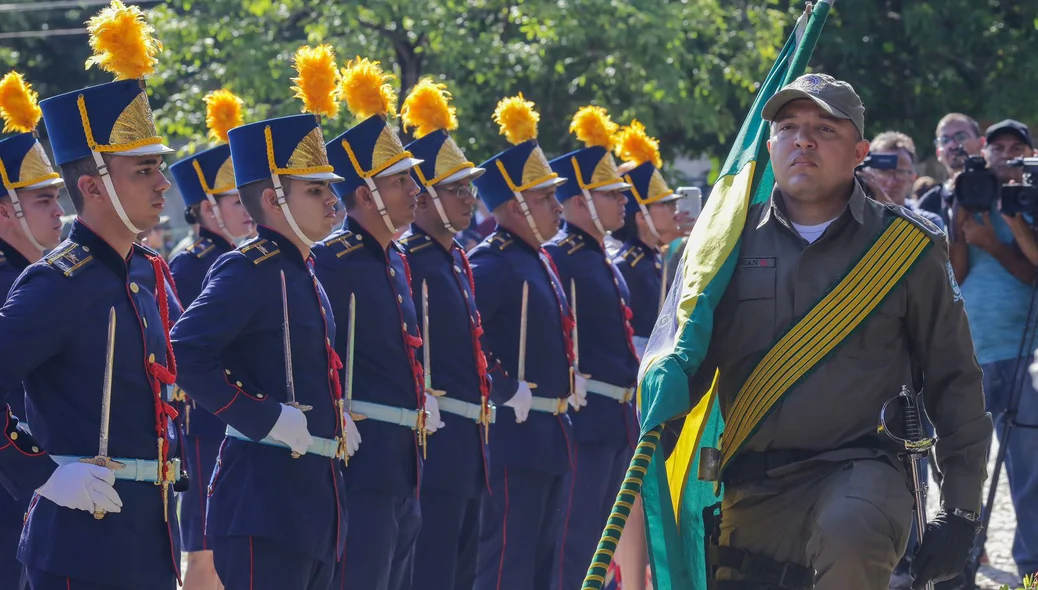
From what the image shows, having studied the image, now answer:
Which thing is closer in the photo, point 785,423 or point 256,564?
point 785,423

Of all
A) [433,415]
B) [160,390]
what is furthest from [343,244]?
[160,390]

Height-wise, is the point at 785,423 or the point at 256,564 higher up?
the point at 785,423

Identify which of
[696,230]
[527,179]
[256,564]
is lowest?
[256,564]

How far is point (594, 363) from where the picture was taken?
799cm

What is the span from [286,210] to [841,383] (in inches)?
80.3

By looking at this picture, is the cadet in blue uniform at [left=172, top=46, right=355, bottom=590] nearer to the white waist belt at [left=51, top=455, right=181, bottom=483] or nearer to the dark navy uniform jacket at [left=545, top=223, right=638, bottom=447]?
the white waist belt at [left=51, top=455, right=181, bottom=483]

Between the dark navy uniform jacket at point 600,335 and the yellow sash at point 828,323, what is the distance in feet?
11.0

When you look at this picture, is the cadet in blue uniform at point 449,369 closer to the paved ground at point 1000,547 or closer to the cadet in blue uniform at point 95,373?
the cadet in blue uniform at point 95,373

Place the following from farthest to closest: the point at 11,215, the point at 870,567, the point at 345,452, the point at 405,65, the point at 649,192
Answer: the point at 405,65, the point at 649,192, the point at 11,215, the point at 345,452, the point at 870,567

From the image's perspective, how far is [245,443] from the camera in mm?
5148

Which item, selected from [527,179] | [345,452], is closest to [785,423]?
[345,452]

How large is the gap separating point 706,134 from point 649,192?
971cm

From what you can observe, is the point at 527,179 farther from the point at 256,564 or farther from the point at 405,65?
the point at 405,65

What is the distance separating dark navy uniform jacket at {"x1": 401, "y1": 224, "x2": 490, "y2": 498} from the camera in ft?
21.1
